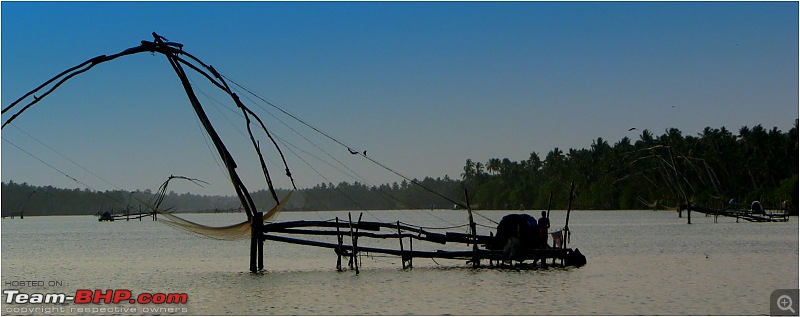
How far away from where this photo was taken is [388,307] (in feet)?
61.5

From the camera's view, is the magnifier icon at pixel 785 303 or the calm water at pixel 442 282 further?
the calm water at pixel 442 282

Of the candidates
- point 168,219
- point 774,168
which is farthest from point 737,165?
point 168,219

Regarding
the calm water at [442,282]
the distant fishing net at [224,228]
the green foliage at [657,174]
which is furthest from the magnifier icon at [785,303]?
the green foliage at [657,174]

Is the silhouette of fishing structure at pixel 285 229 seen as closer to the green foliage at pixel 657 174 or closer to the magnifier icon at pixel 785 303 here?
the magnifier icon at pixel 785 303

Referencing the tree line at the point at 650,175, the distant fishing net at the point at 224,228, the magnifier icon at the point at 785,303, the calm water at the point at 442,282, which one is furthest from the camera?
the tree line at the point at 650,175

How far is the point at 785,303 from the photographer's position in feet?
60.3

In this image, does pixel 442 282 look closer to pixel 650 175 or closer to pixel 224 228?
pixel 224 228

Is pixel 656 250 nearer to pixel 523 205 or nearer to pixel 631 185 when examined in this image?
pixel 631 185

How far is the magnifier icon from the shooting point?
17603mm

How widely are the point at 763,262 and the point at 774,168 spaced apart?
71980 mm

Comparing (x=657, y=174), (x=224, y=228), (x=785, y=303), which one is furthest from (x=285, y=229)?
(x=657, y=174)

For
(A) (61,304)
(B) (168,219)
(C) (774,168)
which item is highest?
(C) (774,168)

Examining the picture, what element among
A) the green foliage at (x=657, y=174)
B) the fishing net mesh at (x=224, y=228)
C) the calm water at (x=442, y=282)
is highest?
the green foliage at (x=657, y=174)

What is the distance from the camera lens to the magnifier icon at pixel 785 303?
17.6 meters
